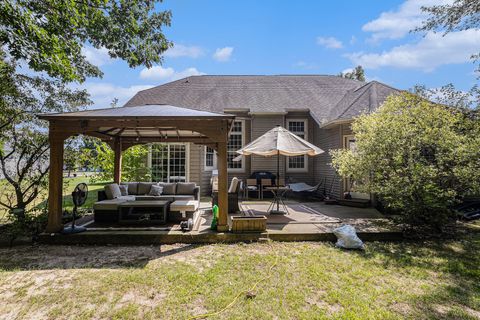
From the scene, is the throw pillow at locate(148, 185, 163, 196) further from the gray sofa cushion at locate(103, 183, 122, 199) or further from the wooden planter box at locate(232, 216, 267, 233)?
the wooden planter box at locate(232, 216, 267, 233)

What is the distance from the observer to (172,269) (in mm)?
4270

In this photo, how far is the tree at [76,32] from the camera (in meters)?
5.59

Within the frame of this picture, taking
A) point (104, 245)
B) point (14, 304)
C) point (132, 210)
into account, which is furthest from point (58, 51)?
point (14, 304)

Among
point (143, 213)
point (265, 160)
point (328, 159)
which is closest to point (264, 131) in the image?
point (265, 160)

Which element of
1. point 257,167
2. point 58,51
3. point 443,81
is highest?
point 58,51

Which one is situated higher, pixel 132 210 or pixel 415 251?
pixel 132 210

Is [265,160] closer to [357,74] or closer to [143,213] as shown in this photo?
[143,213]

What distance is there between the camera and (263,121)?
502 inches

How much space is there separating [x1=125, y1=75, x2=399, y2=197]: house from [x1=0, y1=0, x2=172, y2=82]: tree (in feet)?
13.3

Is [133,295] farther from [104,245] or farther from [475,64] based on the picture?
[475,64]

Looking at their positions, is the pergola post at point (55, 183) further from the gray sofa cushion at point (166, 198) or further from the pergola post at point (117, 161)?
the pergola post at point (117, 161)

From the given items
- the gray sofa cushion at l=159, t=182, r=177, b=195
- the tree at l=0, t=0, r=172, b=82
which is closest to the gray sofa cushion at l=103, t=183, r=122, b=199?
the gray sofa cushion at l=159, t=182, r=177, b=195

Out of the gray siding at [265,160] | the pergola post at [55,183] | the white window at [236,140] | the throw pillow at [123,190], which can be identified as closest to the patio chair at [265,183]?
the gray siding at [265,160]

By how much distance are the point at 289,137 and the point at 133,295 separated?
19.2 ft
